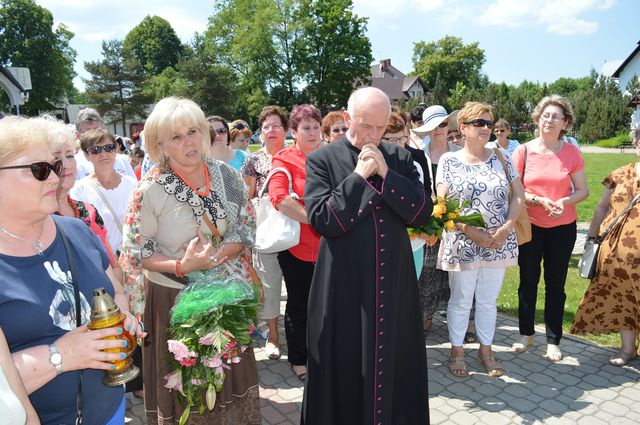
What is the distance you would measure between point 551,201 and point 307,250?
259 centimetres

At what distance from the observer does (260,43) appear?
157ft

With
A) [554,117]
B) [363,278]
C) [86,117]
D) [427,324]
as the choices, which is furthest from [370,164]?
[86,117]

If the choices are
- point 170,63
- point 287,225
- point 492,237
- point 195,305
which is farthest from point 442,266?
point 170,63

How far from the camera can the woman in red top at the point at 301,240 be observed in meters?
4.07

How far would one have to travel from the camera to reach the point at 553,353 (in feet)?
15.7

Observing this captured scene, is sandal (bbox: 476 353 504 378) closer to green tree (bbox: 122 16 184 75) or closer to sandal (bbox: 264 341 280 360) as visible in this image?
sandal (bbox: 264 341 280 360)

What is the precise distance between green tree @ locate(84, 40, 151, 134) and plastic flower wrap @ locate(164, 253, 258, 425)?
5813cm

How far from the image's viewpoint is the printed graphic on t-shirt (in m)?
1.91

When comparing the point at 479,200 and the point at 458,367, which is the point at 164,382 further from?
the point at 479,200

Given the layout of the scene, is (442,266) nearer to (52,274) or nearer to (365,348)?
(365,348)

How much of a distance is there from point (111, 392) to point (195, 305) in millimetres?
581

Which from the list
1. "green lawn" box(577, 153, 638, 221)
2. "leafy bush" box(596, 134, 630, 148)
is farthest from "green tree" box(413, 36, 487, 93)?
"green lawn" box(577, 153, 638, 221)

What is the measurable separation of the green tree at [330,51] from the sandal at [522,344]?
45439 mm

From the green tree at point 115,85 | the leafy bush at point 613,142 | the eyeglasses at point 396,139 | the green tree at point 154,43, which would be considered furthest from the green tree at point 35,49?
the leafy bush at point 613,142
